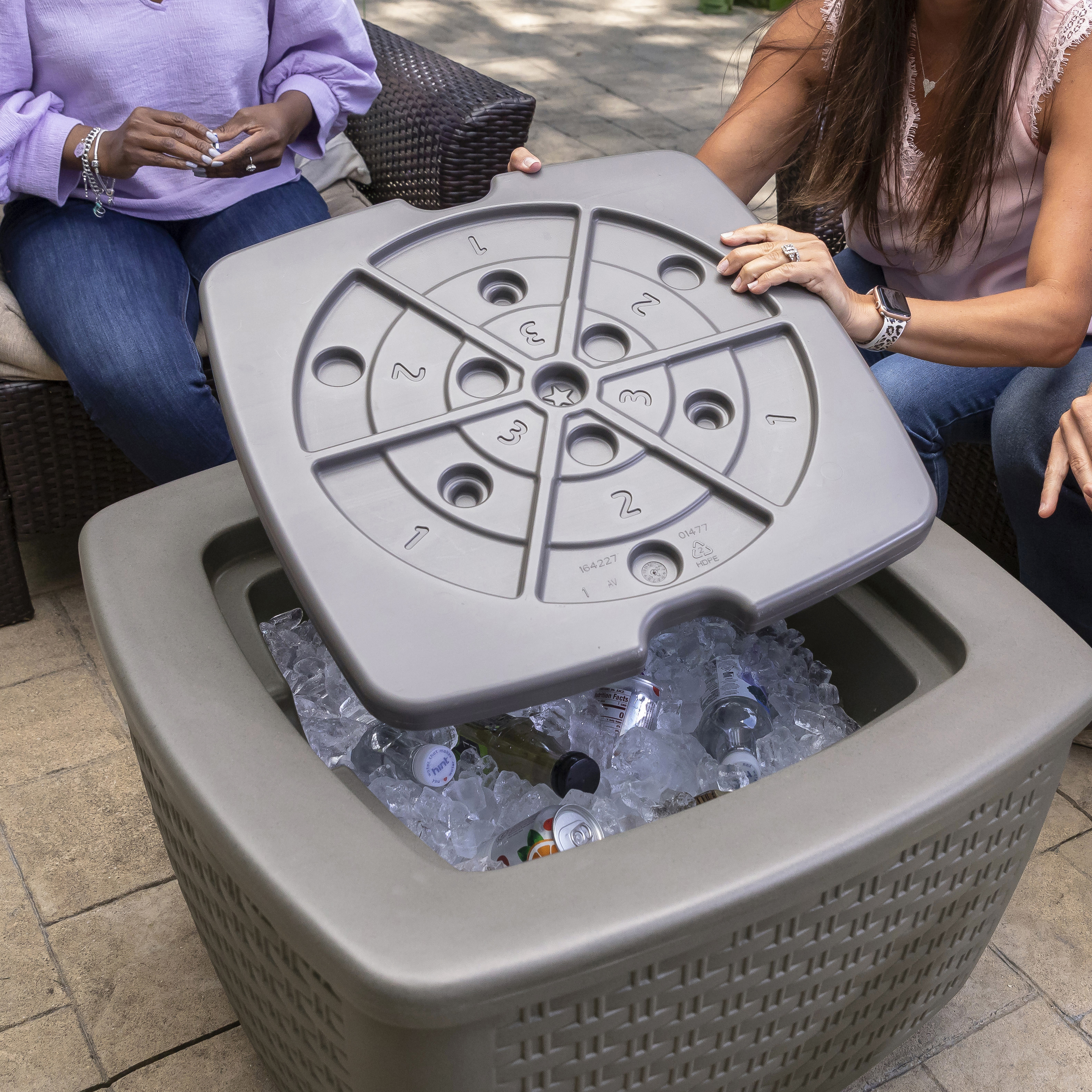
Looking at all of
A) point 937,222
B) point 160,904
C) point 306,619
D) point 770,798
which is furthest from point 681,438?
point 160,904

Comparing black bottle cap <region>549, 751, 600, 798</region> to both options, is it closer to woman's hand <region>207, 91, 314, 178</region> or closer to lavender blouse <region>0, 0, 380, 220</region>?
woman's hand <region>207, 91, 314, 178</region>

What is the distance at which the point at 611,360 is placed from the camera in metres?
0.95

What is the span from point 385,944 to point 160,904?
0.88m

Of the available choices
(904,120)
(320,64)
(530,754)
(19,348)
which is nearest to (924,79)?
(904,120)

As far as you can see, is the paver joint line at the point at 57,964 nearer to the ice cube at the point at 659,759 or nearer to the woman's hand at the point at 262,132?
the ice cube at the point at 659,759

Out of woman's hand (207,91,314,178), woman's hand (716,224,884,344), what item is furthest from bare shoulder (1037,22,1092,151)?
woman's hand (207,91,314,178)

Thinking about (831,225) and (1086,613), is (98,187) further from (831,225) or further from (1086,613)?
(1086,613)

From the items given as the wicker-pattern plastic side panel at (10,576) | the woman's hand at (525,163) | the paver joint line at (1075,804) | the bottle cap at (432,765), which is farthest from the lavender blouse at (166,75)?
the paver joint line at (1075,804)

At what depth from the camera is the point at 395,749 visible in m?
1.02

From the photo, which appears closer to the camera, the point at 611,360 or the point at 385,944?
the point at 385,944

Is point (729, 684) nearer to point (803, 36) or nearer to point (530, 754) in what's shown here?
point (530, 754)

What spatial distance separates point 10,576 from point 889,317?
1450 millimetres

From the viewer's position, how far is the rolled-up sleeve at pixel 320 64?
5.71ft

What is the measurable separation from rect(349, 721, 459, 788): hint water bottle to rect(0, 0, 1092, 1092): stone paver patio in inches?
18.9
